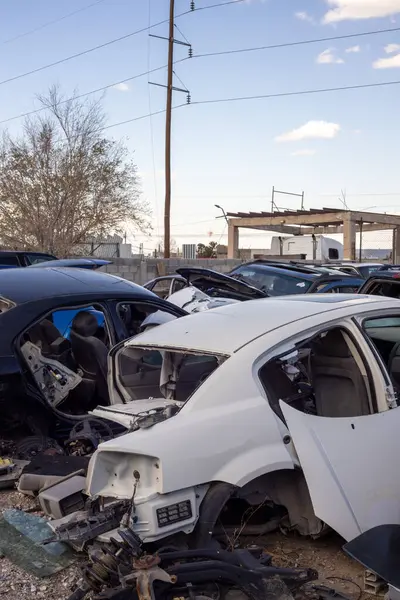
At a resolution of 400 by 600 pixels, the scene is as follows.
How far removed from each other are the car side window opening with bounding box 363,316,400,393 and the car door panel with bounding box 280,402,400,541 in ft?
2.69

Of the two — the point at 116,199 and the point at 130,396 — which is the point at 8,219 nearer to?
the point at 116,199

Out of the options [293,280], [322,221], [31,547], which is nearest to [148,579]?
[31,547]

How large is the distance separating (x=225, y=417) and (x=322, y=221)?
23.6m

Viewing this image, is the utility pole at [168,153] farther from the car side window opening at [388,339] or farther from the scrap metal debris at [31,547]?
the scrap metal debris at [31,547]

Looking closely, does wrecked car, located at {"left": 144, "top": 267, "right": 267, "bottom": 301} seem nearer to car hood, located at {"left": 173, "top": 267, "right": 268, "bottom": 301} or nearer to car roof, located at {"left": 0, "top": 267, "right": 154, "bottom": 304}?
car hood, located at {"left": 173, "top": 267, "right": 268, "bottom": 301}

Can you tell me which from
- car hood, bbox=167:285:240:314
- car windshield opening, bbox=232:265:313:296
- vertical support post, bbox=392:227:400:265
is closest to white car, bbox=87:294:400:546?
car hood, bbox=167:285:240:314

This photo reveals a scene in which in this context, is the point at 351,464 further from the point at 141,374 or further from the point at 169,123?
the point at 169,123

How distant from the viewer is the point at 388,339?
4.99 m

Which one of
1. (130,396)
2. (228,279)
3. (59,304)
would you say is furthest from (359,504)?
(228,279)

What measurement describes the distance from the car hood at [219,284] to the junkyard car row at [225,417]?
3.49 m

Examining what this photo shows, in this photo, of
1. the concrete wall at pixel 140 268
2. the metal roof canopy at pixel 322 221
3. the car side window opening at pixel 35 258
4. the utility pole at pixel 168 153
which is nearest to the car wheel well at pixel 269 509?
the car side window opening at pixel 35 258

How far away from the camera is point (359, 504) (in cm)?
362

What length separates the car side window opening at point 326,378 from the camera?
404cm

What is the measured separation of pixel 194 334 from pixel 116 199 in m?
22.1
